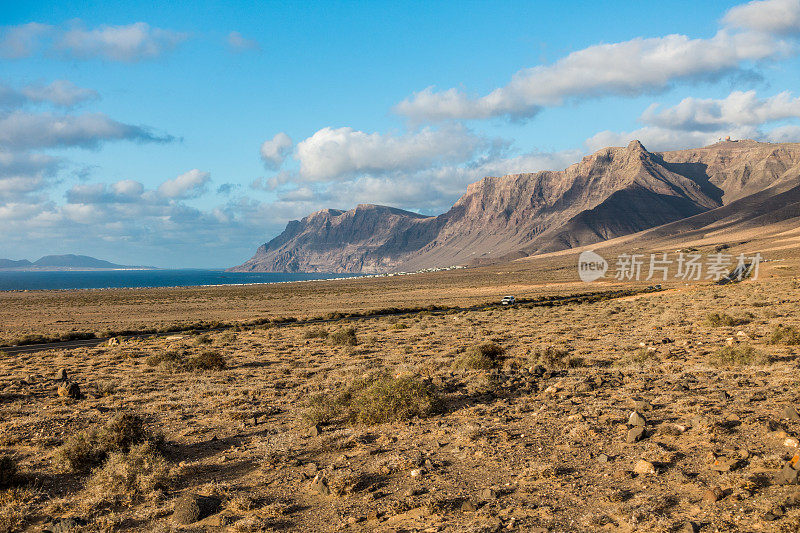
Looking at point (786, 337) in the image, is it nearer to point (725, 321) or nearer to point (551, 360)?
point (725, 321)

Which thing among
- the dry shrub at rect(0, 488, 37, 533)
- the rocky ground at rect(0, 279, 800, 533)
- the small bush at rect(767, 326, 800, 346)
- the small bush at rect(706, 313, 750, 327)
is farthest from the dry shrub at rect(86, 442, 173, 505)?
the small bush at rect(706, 313, 750, 327)

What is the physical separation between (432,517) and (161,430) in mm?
7545

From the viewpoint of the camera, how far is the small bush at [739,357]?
13.8 meters

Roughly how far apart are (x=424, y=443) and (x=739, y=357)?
33.3ft

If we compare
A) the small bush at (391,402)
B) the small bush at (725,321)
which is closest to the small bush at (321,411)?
the small bush at (391,402)

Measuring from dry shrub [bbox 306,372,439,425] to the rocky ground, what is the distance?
1.8 inches

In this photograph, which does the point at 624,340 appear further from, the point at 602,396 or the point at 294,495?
the point at 294,495

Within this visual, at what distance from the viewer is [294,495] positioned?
7.62m

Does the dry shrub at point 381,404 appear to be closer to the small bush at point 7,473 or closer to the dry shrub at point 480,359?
the dry shrub at point 480,359

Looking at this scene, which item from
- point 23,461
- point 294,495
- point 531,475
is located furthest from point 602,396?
point 23,461

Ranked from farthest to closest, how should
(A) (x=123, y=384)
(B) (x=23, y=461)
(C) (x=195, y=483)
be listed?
(A) (x=123, y=384) < (B) (x=23, y=461) < (C) (x=195, y=483)

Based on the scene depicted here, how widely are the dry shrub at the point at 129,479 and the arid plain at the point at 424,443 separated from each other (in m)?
0.04

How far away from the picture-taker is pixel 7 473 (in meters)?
8.16

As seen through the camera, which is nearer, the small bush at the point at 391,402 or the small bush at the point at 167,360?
the small bush at the point at 391,402
